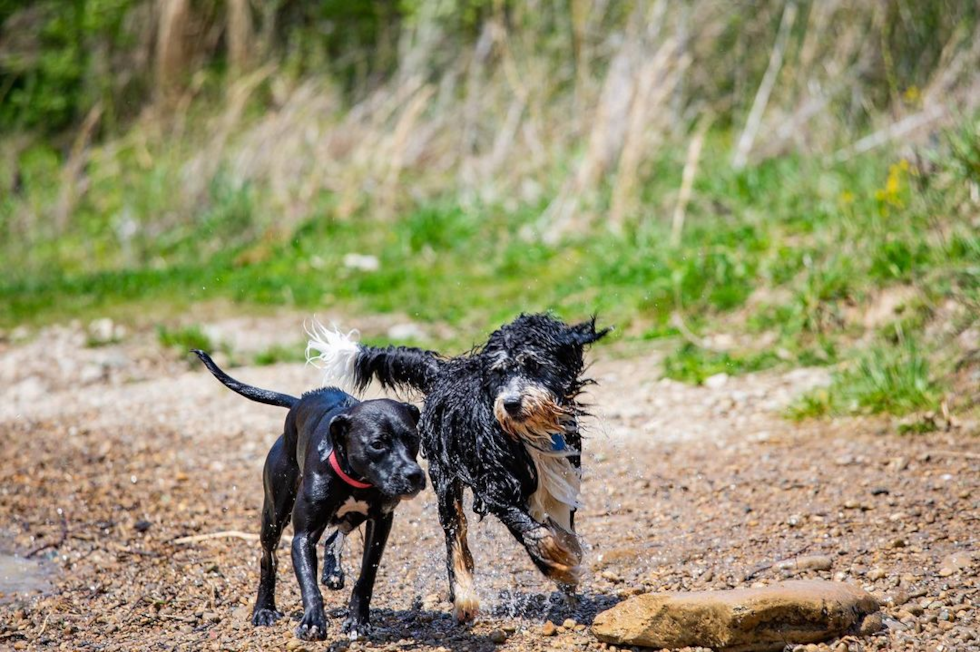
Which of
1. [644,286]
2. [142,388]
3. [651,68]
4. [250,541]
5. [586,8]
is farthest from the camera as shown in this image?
[586,8]

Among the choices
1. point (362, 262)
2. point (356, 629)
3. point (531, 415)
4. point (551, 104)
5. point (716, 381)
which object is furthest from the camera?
point (551, 104)

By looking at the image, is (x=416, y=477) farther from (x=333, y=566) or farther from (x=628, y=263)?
(x=628, y=263)

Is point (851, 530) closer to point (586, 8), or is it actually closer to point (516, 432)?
point (516, 432)

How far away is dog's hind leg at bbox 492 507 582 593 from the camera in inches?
168

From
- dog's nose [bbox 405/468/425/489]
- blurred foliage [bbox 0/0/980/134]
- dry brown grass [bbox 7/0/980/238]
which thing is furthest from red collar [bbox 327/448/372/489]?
blurred foliage [bbox 0/0/980/134]

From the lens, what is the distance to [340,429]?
13.7ft

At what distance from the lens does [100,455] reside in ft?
23.5

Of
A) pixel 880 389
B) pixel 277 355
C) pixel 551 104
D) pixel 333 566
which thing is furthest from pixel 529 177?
pixel 333 566

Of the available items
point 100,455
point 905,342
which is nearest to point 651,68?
point 905,342

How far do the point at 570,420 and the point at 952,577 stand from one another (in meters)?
1.52

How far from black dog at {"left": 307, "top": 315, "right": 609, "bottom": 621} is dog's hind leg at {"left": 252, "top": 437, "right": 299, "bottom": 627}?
56 centimetres

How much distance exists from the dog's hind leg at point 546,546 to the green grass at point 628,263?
2865 mm

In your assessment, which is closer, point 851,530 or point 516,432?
point 516,432

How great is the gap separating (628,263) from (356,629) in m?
5.97
